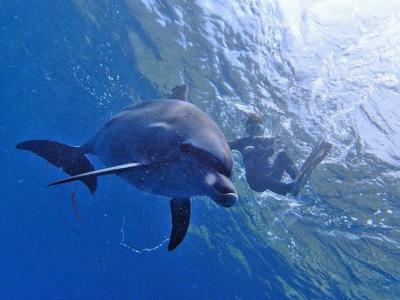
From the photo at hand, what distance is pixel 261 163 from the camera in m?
11.7

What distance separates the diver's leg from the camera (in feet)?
39.1

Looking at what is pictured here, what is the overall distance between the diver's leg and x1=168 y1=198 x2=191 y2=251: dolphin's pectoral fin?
25.1ft

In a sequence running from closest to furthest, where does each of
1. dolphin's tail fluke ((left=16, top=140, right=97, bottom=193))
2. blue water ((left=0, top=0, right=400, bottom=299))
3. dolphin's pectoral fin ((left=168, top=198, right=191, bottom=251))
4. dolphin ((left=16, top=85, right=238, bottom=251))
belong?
dolphin ((left=16, top=85, right=238, bottom=251)), dolphin's pectoral fin ((left=168, top=198, right=191, bottom=251)), dolphin's tail fluke ((left=16, top=140, right=97, bottom=193)), blue water ((left=0, top=0, right=400, bottom=299))

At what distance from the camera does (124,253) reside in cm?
5347

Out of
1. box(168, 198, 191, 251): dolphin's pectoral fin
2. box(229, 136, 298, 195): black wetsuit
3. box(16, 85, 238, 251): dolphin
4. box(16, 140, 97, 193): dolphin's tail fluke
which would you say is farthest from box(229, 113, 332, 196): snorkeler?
box(168, 198, 191, 251): dolphin's pectoral fin

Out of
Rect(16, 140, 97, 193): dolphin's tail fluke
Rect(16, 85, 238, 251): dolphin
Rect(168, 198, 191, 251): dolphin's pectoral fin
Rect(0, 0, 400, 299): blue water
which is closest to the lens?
Rect(16, 85, 238, 251): dolphin

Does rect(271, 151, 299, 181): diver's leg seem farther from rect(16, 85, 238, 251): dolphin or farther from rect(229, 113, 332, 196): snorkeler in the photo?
rect(16, 85, 238, 251): dolphin

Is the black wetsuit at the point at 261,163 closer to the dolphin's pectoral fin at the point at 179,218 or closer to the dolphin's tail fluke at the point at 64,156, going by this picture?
the dolphin's tail fluke at the point at 64,156

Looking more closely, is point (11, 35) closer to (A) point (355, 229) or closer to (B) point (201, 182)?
(A) point (355, 229)

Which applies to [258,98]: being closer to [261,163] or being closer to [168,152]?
[261,163]

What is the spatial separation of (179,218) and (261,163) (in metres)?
7.51

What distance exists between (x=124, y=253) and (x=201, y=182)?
176 ft

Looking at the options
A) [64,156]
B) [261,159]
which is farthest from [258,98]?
[64,156]

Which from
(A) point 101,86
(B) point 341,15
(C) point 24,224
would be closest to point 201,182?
(B) point 341,15
